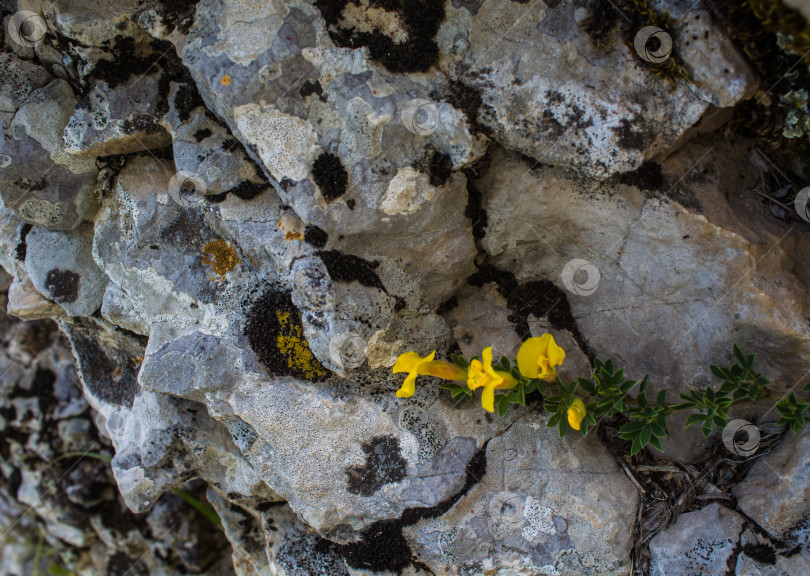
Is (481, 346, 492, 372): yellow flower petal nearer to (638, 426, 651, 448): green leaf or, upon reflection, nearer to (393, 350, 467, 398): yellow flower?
(393, 350, 467, 398): yellow flower

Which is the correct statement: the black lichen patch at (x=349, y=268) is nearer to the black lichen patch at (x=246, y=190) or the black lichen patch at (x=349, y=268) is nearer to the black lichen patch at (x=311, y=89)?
the black lichen patch at (x=246, y=190)

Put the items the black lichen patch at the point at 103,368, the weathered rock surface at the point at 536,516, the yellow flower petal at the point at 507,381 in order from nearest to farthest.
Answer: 1. the yellow flower petal at the point at 507,381
2. the weathered rock surface at the point at 536,516
3. the black lichen patch at the point at 103,368

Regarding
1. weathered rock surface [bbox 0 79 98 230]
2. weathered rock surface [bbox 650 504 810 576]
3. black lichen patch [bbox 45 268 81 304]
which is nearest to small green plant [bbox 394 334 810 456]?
weathered rock surface [bbox 650 504 810 576]

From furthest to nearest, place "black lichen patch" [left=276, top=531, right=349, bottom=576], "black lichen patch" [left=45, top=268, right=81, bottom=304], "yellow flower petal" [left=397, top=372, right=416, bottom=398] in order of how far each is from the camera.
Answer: "black lichen patch" [left=45, top=268, right=81, bottom=304], "black lichen patch" [left=276, top=531, right=349, bottom=576], "yellow flower petal" [left=397, top=372, right=416, bottom=398]

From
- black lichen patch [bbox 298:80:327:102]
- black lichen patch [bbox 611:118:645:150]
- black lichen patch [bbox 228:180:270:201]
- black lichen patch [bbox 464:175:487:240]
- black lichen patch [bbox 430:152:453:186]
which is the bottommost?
black lichen patch [bbox 228:180:270:201]

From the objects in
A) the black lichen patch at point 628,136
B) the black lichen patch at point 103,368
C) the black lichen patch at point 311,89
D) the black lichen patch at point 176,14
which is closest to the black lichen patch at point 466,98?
the black lichen patch at point 311,89

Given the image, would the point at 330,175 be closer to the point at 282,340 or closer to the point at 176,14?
the point at 282,340

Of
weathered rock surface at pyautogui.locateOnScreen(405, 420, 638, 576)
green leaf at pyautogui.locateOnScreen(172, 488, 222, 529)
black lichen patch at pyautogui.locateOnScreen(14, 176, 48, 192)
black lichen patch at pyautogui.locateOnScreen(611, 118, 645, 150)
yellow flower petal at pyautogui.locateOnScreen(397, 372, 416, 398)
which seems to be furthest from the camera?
green leaf at pyautogui.locateOnScreen(172, 488, 222, 529)

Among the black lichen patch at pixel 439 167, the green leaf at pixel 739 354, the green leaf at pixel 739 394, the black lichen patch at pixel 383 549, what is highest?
the green leaf at pixel 739 354
